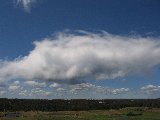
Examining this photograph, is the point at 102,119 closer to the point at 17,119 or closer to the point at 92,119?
the point at 92,119

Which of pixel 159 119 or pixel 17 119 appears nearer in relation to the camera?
pixel 159 119

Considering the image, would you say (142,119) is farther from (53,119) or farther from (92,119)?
(53,119)

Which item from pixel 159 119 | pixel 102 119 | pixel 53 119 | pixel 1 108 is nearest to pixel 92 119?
pixel 102 119

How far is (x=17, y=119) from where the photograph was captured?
10800cm

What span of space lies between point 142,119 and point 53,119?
95.4ft

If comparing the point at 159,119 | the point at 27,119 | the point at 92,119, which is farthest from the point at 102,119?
the point at 27,119

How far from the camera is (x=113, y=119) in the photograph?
344ft

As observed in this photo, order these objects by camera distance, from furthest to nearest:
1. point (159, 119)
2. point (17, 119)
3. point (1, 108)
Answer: point (1, 108), point (17, 119), point (159, 119)

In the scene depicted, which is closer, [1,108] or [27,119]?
[27,119]

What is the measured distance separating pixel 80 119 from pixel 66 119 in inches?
187

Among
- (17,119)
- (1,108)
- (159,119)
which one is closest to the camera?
(159,119)

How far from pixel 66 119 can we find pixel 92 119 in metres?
8.76

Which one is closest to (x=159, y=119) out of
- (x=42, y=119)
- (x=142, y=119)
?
(x=142, y=119)

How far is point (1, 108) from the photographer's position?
189 m
